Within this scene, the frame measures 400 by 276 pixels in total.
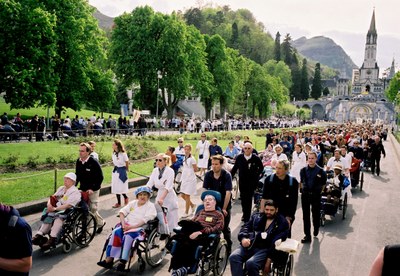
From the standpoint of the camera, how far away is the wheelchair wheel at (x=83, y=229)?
7.74 meters

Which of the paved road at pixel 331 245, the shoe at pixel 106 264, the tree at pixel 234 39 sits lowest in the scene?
the paved road at pixel 331 245

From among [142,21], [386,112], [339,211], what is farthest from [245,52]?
[339,211]

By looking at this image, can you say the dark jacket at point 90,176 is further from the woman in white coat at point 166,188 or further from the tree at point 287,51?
the tree at point 287,51

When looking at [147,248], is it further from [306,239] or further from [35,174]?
[35,174]

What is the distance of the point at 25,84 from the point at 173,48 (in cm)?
2031

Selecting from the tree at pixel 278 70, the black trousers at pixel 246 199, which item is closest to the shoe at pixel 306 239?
the black trousers at pixel 246 199

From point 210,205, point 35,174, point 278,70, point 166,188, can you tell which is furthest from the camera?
point 278,70

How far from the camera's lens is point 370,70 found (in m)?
182

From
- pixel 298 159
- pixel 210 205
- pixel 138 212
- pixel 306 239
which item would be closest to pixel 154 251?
pixel 138 212

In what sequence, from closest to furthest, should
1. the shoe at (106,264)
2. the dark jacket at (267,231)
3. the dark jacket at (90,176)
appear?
the dark jacket at (267,231) < the shoe at (106,264) < the dark jacket at (90,176)

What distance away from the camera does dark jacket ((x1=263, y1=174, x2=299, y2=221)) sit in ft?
24.1

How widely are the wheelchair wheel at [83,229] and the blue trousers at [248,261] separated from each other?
349cm

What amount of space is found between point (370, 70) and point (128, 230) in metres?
197

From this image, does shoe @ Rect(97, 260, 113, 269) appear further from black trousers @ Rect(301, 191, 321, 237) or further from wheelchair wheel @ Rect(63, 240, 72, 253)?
black trousers @ Rect(301, 191, 321, 237)
